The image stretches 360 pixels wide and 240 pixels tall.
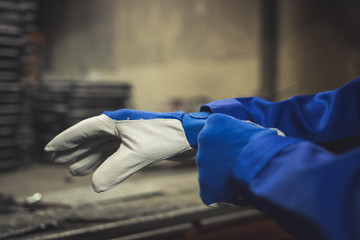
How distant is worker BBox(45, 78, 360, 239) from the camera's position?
430 mm

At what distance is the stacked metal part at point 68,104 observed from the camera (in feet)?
7.07

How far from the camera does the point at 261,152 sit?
0.55 m

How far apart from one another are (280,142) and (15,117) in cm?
175

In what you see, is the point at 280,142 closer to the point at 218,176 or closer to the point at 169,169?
the point at 218,176

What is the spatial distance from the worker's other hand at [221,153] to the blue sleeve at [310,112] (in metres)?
0.16

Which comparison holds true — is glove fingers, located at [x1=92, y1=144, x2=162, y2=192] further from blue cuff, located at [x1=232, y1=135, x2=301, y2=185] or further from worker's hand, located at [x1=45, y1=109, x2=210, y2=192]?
blue cuff, located at [x1=232, y1=135, x2=301, y2=185]

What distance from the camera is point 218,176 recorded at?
2.05ft

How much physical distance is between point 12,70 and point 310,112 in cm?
161

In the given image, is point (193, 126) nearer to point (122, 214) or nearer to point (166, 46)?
point (122, 214)

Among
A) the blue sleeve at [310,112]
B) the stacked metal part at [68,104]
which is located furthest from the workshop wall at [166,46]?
the blue sleeve at [310,112]

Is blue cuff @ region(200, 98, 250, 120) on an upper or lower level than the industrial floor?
upper

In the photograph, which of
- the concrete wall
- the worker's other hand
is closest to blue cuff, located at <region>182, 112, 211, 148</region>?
the worker's other hand

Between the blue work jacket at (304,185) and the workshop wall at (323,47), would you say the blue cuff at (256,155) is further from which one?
the workshop wall at (323,47)

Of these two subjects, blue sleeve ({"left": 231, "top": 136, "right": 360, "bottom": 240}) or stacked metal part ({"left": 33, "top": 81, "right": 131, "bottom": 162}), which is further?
stacked metal part ({"left": 33, "top": 81, "right": 131, "bottom": 162})
